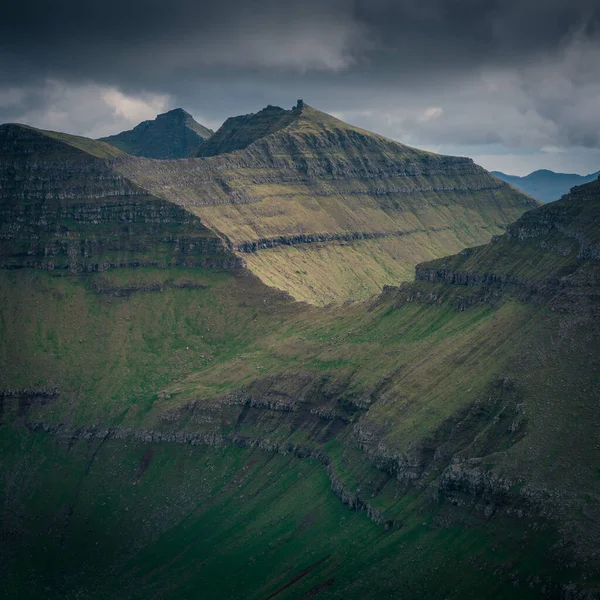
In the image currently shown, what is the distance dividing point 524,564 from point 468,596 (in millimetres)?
11708

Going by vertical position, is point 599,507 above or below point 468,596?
above

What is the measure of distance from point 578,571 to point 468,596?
69.7 ft

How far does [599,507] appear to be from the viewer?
197500mm

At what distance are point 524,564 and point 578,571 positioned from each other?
11652mm

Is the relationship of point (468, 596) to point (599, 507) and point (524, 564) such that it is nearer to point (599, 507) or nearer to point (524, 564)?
point (524, 564)


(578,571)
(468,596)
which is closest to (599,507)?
(578,571)

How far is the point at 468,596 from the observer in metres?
198

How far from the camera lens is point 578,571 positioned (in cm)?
18775

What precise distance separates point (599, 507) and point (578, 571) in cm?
1481

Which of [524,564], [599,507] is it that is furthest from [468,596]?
[599,507]

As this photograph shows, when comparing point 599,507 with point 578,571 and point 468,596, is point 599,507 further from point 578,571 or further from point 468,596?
point 468,596

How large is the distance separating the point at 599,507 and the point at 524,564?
56.3ft
